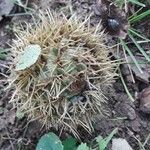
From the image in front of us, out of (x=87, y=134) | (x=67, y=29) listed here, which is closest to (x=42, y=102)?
(x=67, y=29)

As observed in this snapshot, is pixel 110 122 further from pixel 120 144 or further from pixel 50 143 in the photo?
pixel 50 143

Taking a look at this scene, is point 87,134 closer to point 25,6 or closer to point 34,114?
point 34,114

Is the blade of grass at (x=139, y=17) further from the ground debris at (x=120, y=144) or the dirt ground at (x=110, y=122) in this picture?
the ground debris at (x=120, y=144)

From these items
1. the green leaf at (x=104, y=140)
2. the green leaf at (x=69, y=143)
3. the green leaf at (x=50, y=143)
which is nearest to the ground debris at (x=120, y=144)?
the green leaf at (x=104, y=140)

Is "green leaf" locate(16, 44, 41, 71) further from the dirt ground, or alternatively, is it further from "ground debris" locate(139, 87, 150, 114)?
"ground debris" locate(139, 87, 150, 114)

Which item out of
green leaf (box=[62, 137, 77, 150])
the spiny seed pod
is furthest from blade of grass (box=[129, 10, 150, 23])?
green leaf (box=[62, 137, 77, 150])

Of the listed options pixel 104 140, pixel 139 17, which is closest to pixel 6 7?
pixel 139 17
